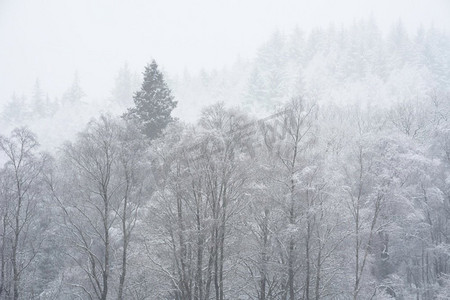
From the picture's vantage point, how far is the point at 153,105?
1117 inches

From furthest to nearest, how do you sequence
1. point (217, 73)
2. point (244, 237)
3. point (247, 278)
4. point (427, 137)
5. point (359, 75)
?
point (217, 73) → point (359, 75) → point (427, 137) → point (247, 278) → point (244, 237)

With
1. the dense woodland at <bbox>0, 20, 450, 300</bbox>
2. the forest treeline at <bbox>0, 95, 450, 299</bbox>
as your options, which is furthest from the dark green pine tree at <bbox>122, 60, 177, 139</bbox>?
the forest treeline at <bbox>0, 95, 450, 299</bbox>

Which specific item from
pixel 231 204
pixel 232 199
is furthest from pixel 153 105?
pixel 232 199

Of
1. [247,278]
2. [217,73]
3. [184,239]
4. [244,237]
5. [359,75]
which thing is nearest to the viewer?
[184,239]

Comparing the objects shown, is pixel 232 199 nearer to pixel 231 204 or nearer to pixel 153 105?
pixel 231 204

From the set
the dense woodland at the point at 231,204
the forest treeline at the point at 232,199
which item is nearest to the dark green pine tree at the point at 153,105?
the dense woodland at the point at 231,204

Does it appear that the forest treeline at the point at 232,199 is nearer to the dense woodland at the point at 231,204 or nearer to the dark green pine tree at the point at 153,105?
the dense woodland at the point at 231,204

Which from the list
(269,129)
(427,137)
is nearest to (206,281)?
(269,129)

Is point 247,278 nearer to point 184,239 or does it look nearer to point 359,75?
point 184,239

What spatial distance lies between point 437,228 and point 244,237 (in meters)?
16.0

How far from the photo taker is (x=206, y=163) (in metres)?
19.0

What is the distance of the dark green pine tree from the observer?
27.5 metres

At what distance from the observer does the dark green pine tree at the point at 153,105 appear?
90.2 feet

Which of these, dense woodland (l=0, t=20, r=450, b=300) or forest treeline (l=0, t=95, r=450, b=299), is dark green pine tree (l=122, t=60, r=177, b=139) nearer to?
dense woodland (l=0, t=20, r=450, b=300)
